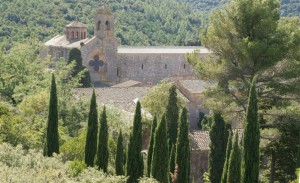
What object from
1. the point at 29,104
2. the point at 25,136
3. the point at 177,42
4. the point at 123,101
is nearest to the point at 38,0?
the point at 177,42

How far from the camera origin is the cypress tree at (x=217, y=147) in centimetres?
2636

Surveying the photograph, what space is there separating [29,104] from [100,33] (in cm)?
2377

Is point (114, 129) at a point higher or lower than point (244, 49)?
lower

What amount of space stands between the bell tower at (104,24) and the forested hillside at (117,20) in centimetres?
1577

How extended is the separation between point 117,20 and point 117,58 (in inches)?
1209

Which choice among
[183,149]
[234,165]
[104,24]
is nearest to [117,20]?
[104,24]

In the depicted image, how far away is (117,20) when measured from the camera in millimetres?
83750

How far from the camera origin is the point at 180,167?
69.5ft

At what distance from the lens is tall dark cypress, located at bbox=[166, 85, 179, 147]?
28312 mm

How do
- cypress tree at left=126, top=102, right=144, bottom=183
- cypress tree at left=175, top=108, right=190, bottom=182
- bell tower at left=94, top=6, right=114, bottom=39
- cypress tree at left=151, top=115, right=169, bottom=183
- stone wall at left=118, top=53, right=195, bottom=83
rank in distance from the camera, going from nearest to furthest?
cypress tree at left=151, top=115, right=169, bottom=183 < cypress tree at left=126, top=102, right=144, bottom=183 < cypress tree at left=175, top=108, right=190, bottom=182 < bell tower at left=94, top=6, right=114, bottom=39 < stone wall at left=118, top=53, right=195, bottom=83

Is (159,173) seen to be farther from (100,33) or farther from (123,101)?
(100,33)

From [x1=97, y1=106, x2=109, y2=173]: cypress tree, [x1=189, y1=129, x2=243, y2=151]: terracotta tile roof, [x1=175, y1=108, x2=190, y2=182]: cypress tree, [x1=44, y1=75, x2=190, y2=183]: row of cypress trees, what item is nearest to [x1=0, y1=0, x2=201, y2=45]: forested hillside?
[x1=189, y1=129, x2=243, y2=151]: terracotta tile roof

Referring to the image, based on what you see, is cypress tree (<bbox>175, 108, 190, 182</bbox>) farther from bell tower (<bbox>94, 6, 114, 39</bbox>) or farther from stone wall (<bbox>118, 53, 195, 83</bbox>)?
stone wall (<bbox>118, 53, 195, 83</bbox>)

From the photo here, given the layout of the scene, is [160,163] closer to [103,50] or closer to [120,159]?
[120,159]
